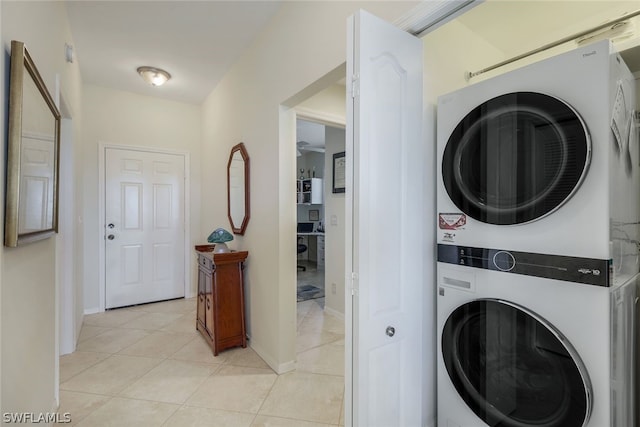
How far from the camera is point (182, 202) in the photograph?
4141mm

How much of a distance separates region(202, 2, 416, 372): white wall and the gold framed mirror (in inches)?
51.4

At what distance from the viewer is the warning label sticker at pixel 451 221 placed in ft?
4.33

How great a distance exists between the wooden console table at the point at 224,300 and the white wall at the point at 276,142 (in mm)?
104

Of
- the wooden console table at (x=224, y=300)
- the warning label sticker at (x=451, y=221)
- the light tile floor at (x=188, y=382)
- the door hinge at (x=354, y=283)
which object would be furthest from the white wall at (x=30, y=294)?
the warning label sticker at (x=451, y=221)

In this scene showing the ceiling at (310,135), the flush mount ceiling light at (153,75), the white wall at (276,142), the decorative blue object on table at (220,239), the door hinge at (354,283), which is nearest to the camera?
the door hinge at (354,283)

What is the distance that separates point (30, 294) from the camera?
4.37 feet

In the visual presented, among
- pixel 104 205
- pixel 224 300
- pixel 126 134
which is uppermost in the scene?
pixel 126 134

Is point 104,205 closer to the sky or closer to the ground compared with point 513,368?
closer to the sky

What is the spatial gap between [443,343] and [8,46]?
2.08 metres

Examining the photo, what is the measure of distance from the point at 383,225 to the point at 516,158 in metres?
0.59

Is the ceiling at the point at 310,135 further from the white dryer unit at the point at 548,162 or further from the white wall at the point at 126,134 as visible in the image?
the white dryer unit at the point at 548,162

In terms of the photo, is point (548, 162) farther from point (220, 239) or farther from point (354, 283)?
point (220, 239)

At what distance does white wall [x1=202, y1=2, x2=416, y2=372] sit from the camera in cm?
186

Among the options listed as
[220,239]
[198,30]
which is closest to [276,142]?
[220,239]
